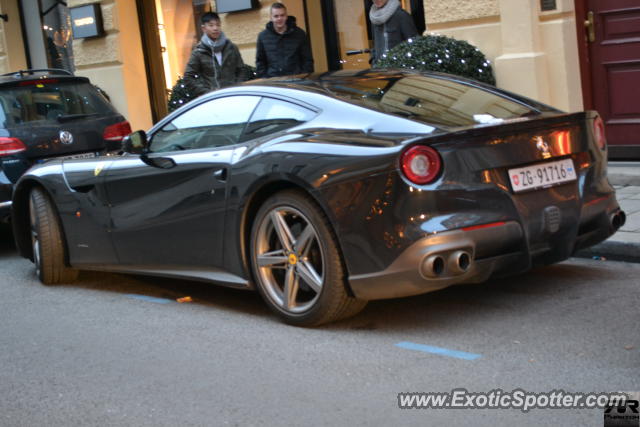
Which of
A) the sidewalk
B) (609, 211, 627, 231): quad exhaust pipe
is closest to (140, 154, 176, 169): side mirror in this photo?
(609, 211, 627, 231): quad exhaust pipe

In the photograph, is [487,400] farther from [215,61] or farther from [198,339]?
[215,61]

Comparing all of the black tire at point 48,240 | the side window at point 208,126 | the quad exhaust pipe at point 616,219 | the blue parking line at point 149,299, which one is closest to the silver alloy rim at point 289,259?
the side window at point 208,126

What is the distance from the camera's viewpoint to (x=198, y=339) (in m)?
5.31

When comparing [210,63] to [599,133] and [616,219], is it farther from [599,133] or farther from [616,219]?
[616,219]

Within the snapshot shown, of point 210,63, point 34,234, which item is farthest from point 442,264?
point 210,63

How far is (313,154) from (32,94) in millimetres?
4967

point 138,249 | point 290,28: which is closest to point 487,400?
point 138,249

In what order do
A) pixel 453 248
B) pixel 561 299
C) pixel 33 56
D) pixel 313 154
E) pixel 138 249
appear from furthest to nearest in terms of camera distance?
pixel 33 56 < pixel 138 249 < pixel 561 299 < pixel 313 154 < pixel 453 248

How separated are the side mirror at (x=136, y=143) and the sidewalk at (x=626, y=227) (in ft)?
9.41

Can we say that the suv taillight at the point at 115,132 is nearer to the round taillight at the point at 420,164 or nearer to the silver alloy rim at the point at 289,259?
the silver alloy rim at the point at 289,259

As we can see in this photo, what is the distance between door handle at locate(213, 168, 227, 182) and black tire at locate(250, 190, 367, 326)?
0.32 metres

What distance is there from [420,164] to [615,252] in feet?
7.33

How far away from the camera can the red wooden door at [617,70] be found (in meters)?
9.27

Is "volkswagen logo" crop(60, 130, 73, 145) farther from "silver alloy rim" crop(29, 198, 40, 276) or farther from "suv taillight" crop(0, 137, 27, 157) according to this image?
"silver alloy rim" crop(29, 198, 40, 276)
